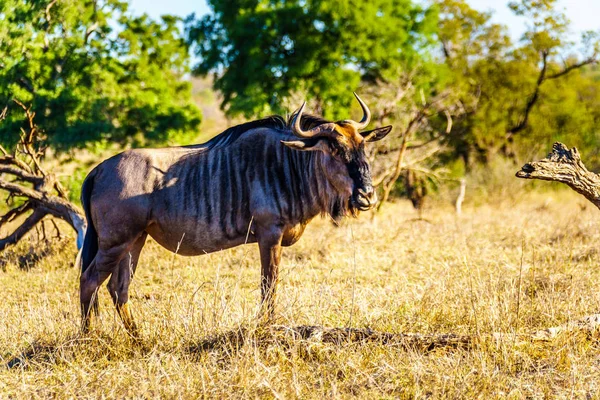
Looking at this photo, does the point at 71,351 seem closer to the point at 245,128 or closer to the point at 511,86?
the point at 245,128

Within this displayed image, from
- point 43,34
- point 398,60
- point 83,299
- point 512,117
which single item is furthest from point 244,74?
point 83,299

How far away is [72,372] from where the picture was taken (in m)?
4.39

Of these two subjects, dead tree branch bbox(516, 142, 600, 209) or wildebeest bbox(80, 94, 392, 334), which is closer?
dead tree branch bbox(516, 142, 600, 209)

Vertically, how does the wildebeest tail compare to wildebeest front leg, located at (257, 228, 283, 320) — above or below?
above

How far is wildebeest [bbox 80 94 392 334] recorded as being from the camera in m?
5.55

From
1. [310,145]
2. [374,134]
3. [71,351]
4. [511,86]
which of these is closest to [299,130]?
[310,145]

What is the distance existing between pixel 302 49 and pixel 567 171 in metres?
16.2

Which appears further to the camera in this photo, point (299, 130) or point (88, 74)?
point (88, 74)

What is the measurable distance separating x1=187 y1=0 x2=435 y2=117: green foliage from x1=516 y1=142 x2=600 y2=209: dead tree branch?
14.6m

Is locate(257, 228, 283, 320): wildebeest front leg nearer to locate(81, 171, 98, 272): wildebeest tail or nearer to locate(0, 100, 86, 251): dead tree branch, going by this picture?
locate(81, 171, 98, 272): wildebeest tail

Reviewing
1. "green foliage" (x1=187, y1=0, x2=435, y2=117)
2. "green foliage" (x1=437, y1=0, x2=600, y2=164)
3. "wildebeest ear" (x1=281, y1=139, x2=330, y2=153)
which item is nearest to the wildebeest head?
"wildebeest ear" (x1=281, y1=139, x2=330, y2=153)

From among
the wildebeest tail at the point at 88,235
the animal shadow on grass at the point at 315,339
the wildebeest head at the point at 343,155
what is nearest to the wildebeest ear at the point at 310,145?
the wildebeest head at the point at 343,155

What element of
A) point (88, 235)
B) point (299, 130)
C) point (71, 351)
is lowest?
point (71, 351)

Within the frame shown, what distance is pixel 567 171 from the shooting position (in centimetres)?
525
